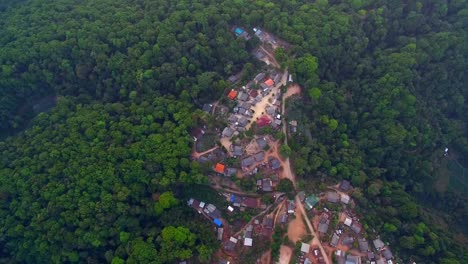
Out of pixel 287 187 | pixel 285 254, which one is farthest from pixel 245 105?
pixel 285 254

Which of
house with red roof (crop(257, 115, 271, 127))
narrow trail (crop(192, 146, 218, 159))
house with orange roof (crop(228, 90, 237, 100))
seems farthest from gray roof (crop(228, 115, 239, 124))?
narrow trail (crop(192, 146, 218, 159))

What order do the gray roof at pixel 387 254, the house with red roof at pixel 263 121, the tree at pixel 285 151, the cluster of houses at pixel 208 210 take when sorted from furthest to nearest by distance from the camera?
the house with red roof at pixel 263 121 < the tree at pixel 285 151 < the cluster of houses at pixel 208 210 < the gray roof at pixel 387 254

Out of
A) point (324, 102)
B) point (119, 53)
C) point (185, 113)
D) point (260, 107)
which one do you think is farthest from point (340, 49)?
point (119, 53)

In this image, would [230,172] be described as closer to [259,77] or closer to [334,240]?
[259,77]

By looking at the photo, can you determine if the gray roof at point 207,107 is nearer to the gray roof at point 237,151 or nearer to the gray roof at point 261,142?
the gray roof at point 237,151

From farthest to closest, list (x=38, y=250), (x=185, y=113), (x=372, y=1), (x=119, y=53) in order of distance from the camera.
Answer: (x=372, y=1) → (x=119, y=53) → (x=185, y=113) → (x=38, y=250)

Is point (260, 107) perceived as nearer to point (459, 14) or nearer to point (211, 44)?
point (211, 44)

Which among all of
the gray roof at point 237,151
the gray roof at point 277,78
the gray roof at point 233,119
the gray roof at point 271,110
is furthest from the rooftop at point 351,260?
the gray roof at point 277,78
